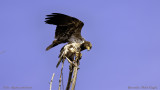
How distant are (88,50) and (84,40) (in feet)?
1.18

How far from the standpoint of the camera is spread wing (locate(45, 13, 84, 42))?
8.01 meters

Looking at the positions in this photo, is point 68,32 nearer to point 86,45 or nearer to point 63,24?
point 63,24

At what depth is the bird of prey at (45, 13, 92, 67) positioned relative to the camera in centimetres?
793

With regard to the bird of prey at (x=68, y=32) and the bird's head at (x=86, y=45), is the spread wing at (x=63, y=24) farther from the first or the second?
the bird's head at (x=86, y=45)

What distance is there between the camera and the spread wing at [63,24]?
8008 millimetres

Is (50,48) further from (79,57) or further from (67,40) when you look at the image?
(79,57)

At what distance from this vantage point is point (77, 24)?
815 cm

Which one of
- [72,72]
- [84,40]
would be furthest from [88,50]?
[72,72]

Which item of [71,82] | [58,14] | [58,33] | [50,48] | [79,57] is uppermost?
[58,14]

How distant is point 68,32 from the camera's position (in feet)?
26.7

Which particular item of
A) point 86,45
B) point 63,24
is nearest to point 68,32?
point 63,24

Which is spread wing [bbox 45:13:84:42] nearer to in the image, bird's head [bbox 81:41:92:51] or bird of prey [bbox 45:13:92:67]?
bird of prey [bbox 45:13:92:67]

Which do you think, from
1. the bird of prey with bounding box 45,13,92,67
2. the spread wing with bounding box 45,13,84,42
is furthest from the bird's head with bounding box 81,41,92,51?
the spread wing with bounding box 45,13,84,42

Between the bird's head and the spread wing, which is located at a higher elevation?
the spread wing
